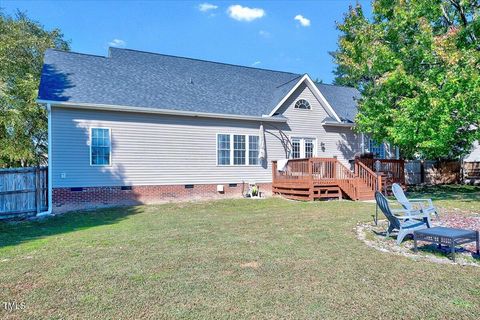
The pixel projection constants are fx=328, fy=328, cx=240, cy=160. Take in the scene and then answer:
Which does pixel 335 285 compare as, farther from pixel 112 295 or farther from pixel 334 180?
pixel 334 180

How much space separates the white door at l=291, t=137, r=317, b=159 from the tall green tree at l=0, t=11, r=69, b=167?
42.7 ft

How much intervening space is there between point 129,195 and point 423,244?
415 inches

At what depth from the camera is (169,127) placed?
14016 mm

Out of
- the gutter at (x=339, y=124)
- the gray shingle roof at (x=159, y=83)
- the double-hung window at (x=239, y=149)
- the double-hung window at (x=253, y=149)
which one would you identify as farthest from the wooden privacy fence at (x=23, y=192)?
the gutter at (x=339, y=124)

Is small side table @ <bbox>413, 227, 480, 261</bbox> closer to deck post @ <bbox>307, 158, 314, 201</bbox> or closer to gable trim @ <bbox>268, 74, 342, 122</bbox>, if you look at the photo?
deck post @ <bbox>307, 158, 314, 201</bbox>

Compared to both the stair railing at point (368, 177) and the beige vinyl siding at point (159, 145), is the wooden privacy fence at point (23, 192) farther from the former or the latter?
the stair railing at point (368, 177)

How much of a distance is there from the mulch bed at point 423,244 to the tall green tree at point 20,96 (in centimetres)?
1509

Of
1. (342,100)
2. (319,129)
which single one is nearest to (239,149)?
(319,129)

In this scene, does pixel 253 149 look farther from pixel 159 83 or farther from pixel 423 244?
pixel 423 244

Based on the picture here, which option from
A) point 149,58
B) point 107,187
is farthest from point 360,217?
point 149,58

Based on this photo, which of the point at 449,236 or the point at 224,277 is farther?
the point at 449,236

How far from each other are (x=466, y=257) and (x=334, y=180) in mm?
8814

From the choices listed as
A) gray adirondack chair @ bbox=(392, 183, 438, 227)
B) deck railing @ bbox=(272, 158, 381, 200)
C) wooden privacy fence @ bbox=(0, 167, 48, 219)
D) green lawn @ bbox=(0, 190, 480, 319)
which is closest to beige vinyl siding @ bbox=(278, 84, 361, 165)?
deck railing @ bbox=(272, 158, 381, 200)

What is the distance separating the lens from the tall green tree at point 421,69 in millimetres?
11359
